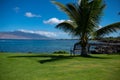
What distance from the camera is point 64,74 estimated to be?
7.46 metres

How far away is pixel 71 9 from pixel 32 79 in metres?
9.41

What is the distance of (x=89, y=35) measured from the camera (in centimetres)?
1591

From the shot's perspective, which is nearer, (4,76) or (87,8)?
(4,76)

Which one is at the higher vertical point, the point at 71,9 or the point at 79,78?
the point at 71,9

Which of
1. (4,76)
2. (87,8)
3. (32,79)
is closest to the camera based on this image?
(32,79)

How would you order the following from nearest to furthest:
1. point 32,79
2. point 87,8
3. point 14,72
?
1. point 32,79
2. point 14,72
3. point 87,8

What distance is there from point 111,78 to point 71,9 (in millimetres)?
9043

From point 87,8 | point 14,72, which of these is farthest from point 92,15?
point 14,72

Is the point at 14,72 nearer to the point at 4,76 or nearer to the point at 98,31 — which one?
the point at 4,76

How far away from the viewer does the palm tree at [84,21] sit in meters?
15.0

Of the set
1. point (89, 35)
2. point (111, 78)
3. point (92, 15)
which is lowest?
point (111, 78)

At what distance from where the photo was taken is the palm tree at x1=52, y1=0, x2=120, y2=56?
1505 centimetres

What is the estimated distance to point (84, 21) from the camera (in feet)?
49.3

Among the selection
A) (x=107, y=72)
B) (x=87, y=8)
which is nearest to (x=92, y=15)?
(x=87, y=8)
